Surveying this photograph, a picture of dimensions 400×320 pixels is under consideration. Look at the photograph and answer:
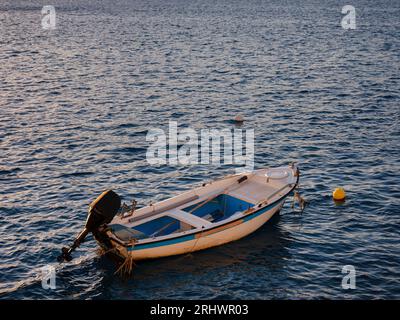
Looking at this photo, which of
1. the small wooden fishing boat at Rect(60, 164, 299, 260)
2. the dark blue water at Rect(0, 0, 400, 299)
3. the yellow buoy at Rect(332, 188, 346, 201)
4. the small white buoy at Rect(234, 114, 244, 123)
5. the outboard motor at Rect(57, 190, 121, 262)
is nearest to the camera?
the outboard motor at Rect(57, 190, 121, 262)

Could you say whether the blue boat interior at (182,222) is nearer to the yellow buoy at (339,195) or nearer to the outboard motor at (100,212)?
the outboard motor at (100,212)

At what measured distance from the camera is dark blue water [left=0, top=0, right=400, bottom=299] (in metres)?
26.0

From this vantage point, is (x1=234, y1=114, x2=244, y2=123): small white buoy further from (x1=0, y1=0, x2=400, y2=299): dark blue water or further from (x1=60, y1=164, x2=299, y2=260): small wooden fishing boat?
(x1=60, y1=164, x2=299, y2=260): small wooden fishing boat

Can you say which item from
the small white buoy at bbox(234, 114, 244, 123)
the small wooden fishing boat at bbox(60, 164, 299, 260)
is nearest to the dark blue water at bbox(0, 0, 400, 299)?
the small wooden fishing boat at bbox(60, 164, 299, 260)

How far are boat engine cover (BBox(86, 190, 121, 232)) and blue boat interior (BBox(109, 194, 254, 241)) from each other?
3.63ft

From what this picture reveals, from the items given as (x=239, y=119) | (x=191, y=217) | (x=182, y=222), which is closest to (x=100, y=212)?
(x=182, y=222)

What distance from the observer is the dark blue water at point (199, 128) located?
2595 cm

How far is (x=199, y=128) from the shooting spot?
151ft

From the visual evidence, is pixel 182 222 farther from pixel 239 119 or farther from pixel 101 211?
pixel 239 119

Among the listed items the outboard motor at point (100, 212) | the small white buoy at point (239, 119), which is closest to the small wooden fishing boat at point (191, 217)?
the outboard motor at point (100, 212)

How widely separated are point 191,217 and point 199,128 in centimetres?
1865

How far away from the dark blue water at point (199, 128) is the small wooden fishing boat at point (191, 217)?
82 cm
